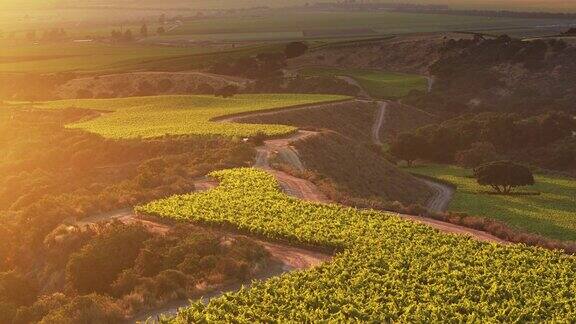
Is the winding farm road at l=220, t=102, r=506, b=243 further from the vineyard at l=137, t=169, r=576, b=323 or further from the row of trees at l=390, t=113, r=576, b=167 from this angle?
the row of trees at l=390, t=113, r=576, b=167

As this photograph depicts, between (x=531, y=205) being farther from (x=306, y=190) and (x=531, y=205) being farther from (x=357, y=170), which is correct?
(x=306, y=190)

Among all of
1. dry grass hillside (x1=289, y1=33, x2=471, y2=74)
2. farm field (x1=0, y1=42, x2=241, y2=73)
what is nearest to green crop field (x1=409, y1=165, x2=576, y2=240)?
dry grass hillside (x1=289, y1=33, x2=471, y2=74)

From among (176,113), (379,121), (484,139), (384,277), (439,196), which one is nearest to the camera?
(384,277)

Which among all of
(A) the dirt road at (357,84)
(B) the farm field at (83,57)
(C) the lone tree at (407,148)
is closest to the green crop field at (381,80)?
(A) the dirt road at (357,84)

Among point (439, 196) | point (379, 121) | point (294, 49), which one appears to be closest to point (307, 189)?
point (439, 196)

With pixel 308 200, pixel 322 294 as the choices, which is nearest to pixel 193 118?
pixel 308 200

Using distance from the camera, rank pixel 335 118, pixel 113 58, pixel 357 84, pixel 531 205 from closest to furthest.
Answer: pixel 531 205 → pixel 335 118 → pixel 357 84 → pixel 113 58
